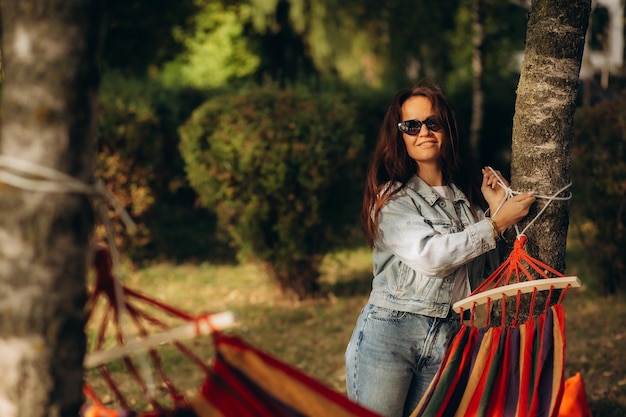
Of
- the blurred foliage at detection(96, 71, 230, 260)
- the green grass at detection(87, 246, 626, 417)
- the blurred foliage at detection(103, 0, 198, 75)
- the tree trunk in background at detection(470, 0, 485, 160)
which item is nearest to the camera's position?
the green grass at detection(87, 246, 626, 417)

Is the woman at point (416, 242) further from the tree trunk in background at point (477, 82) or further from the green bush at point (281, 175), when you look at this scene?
the tree trunk in background at point (477, 82)

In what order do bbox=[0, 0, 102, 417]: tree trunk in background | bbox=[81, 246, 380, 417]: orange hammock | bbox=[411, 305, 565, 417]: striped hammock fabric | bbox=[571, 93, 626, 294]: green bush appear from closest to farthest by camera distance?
bbox=[0, 0, 102, 417]: tree trunk in background < bbox=[81, 246, 380, 417]: orange hammock < bbox=[411, 305, 565, 417]: striped hammock fabric < bbox=[571, 93, 626, 294]: green bush

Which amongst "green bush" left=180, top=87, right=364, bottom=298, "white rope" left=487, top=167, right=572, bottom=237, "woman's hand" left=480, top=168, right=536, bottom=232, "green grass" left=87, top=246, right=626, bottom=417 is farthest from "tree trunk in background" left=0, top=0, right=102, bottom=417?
"green bush" left=180, top=87, right=364, bottom=298

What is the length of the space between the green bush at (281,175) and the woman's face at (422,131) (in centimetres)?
347

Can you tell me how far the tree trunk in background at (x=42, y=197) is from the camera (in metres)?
1.52

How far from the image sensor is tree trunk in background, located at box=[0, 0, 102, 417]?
4.99ft

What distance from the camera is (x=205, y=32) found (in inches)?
680

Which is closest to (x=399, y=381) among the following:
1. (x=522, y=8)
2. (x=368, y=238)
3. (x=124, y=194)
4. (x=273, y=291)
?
(x=368, y=238)

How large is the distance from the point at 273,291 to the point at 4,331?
18.3ft

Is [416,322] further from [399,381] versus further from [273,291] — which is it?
[273,291]

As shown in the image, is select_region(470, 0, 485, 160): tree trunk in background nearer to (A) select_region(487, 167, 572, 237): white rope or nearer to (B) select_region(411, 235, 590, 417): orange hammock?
(A) select_region(487, 167, 572, 237): white rope

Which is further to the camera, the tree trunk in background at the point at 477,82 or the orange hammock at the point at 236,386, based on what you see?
the tree trunk in background at the point at 477,82

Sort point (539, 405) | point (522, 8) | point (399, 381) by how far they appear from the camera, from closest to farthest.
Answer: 1. point (539, 405)
2. point (399, 381)
3. point (522, 8)

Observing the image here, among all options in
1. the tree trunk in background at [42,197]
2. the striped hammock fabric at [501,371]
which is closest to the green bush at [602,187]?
the striped hammock fabric at [501,371]
